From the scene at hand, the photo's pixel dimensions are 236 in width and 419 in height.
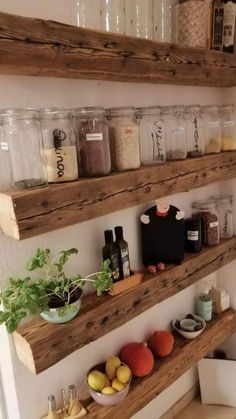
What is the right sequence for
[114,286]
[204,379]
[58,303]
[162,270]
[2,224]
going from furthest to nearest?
[204,379] < [162,270] < [114,286] < [58,303] < [2,224]

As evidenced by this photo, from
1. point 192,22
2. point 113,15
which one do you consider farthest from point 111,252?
point 192,22

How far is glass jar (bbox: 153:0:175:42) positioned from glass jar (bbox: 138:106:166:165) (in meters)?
0.23

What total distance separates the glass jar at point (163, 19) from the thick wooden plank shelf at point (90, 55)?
0.08 metres

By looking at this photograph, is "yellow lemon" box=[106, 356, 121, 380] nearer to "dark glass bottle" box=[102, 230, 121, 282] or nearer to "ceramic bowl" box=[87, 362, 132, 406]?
"ceramic bowl" box=[87, 362, 132, 406]

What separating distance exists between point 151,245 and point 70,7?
0.84m

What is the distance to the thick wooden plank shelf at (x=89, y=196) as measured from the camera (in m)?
0.79

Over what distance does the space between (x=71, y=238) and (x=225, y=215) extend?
83cm

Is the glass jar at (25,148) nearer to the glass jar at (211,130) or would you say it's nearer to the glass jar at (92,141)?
the glass jar at (92,141)

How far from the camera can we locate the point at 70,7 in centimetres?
97

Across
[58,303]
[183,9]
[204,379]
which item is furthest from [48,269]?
[204,379]

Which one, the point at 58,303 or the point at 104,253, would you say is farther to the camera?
the point at 104,253

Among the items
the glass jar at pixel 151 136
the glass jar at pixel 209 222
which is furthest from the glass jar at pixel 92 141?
the glass jar at pixel 209 222

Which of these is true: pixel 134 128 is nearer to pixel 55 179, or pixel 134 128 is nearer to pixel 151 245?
pixel 55 179

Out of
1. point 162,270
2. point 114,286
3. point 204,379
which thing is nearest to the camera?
point 114,286
